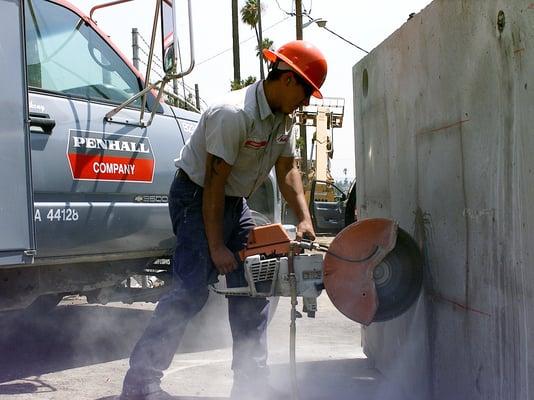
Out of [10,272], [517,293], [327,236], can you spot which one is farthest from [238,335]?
[327,236]

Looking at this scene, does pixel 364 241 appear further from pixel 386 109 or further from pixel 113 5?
pixel 113 5

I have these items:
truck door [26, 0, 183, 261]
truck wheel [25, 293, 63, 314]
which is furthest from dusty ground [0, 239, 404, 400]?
truck door [26, 0, 183, 261]

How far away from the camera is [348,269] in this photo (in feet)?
10.3

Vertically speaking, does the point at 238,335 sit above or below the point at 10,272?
below

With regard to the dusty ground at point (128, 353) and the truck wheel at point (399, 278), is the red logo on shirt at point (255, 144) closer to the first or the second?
the truck wheel at point (399, 278)

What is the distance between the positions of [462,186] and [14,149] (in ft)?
7.22

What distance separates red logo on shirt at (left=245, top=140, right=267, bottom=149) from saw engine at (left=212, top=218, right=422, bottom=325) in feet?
1.38

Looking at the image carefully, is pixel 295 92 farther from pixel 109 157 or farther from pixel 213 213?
pixel 109 157

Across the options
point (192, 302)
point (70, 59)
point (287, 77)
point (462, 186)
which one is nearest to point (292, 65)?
point (287, 77)

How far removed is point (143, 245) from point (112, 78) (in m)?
1.18

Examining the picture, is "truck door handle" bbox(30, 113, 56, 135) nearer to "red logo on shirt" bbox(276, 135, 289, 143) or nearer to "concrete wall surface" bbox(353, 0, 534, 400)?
"red logo on shirt" bbox(276, 135, 289, 143)

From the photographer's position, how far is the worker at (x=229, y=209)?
3156 mm

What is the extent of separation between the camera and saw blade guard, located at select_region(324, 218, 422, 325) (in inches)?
123

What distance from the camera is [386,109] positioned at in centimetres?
375
